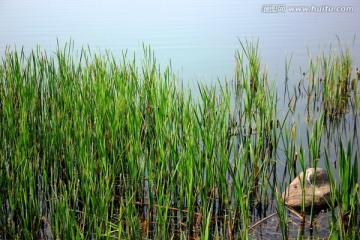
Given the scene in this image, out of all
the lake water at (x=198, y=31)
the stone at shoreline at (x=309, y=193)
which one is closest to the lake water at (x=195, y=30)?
the lake water at (x=198, y=31)

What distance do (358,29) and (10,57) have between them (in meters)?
7.13

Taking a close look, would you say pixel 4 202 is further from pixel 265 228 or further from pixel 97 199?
pixel 265 228

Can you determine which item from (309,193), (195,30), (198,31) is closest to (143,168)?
(309,193)

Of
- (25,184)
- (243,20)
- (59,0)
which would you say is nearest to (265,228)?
(25,184)

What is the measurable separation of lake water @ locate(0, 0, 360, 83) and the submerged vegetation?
2405 millimetres

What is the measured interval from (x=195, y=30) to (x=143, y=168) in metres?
8.19

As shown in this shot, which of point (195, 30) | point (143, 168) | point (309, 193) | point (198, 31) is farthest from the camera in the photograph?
point (195, 30)

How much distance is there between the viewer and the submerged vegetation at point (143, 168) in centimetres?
332

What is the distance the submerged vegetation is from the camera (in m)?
3.32

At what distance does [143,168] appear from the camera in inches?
156

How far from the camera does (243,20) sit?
12.7 meters

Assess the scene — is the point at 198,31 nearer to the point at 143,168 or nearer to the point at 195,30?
the point at 195,30

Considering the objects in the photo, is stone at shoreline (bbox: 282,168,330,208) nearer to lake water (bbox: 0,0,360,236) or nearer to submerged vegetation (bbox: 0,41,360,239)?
submerged vegetation (bbox: 0,41,360,239)

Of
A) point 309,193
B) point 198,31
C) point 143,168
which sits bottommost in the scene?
point 309,193
